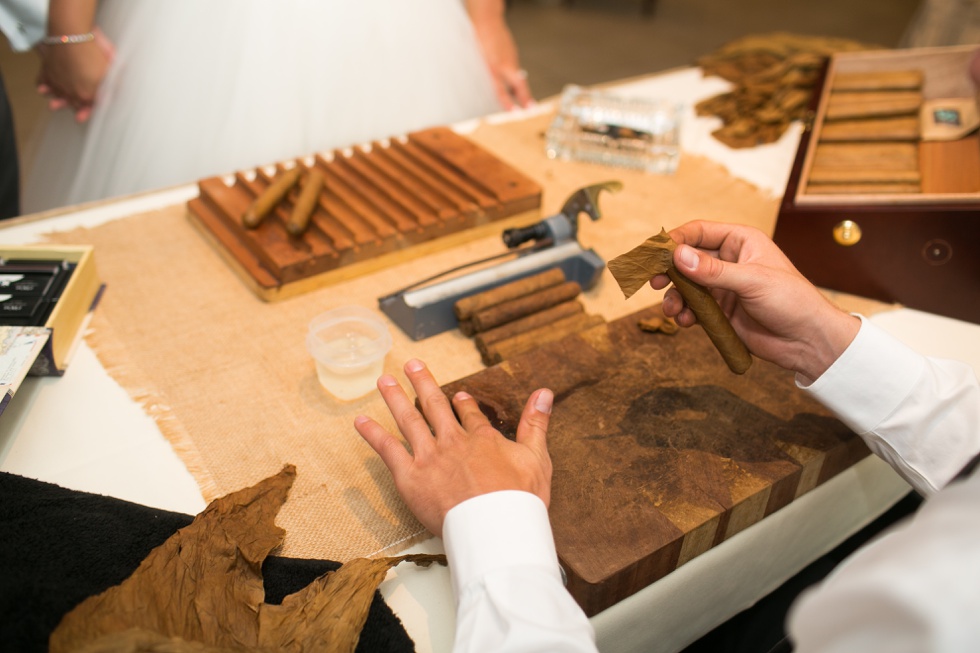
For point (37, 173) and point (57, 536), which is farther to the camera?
point (37, 173)

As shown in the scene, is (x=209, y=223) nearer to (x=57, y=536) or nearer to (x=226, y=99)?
(x=226, y=99)

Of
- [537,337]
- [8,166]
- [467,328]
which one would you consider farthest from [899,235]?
[8,166]

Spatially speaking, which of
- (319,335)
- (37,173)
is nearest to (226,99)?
(37,173)

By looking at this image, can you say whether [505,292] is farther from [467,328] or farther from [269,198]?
[269,198]

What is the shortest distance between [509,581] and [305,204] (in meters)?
0.90

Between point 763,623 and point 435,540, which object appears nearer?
point 435,540

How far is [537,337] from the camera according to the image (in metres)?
1.25

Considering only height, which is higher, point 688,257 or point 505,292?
point 688,257

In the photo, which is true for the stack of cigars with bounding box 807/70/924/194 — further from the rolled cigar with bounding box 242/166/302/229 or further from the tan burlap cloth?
the rolled cigar with bounding box 242/166/302/229

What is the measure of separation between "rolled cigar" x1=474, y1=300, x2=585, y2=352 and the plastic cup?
160 mm

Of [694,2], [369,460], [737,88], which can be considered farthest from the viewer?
[694,2]

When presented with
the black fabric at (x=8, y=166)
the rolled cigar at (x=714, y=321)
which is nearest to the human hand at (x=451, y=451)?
the rolled cigar at (x=714, y=321)

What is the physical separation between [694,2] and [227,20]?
198 inches

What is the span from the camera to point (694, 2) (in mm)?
5867
